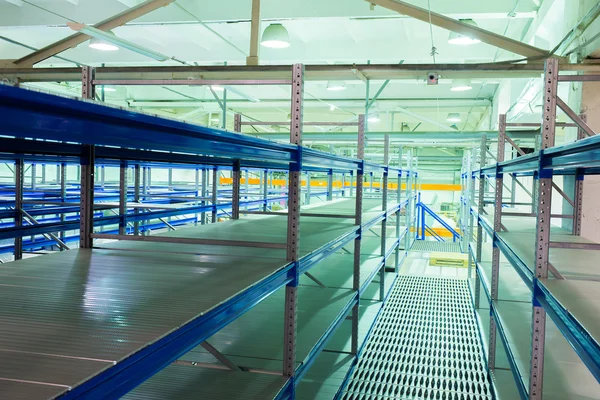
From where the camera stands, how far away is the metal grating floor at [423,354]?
4.07 meters

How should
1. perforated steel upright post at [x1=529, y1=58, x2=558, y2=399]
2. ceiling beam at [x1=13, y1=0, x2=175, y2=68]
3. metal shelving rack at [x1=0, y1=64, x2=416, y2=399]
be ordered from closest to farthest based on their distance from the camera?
1. metal shelving rack at [x1=0, y1=64, x2=416, y2=399]
2. perforated steel upright post at [x1=529, y1=58, x2=558, y2=399]
3. ceiling beam at [x1=13, y1=0, x2=175, y2=68]

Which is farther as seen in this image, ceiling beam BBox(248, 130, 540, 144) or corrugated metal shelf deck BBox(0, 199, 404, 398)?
ceiling beam BBox(248, 130, 540, 144)

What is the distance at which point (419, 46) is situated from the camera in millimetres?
7215

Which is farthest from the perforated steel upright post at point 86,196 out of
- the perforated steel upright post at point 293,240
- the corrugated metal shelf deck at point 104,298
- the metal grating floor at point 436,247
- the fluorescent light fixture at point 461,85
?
the metal grating floor at point 436,247

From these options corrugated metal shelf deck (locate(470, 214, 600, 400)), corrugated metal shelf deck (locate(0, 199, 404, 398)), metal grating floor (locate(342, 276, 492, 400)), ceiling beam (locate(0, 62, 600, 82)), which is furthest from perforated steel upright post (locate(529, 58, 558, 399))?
ceiling beam (locate(0, 62, 600, 82))

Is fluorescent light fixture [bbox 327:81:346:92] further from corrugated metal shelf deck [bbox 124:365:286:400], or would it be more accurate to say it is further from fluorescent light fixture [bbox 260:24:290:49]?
corrugated metal shelf deck [bbox 124:365:286:400]

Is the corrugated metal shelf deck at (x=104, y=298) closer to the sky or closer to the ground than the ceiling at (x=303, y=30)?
closer to the ground

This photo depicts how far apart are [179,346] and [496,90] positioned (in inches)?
433

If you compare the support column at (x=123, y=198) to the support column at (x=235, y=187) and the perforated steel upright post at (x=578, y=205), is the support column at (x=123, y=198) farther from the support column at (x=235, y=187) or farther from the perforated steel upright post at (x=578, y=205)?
the perforated steel upright post at (x=578, y=205)

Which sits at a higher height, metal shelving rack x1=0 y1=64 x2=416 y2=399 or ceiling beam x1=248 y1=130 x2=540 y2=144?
ceiling beam x1=248 y1=130 x2=540 y2=144

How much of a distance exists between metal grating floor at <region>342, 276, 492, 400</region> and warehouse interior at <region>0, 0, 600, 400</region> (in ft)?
0.10

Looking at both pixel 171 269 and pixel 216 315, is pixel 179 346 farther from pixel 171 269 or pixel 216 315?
pixel 171 269

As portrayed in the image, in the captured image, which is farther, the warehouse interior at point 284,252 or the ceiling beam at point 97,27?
the ceiling beam at point 97,27

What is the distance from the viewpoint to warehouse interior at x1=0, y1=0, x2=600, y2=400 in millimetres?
1398
